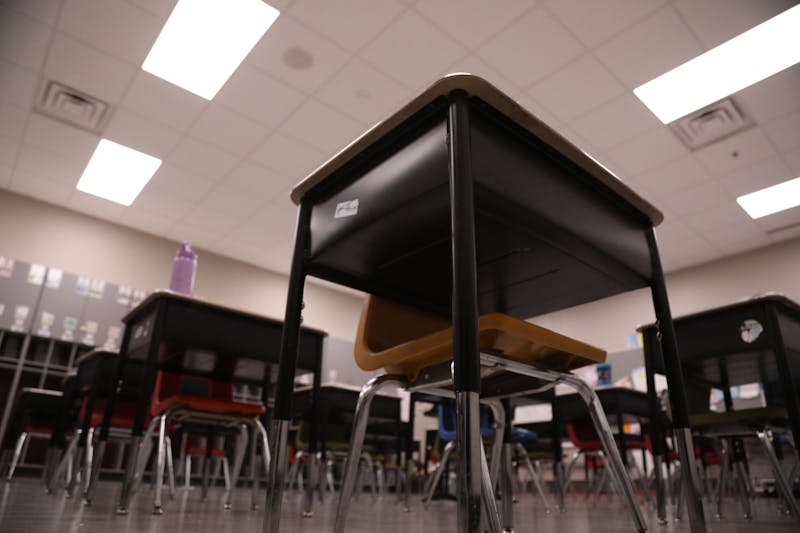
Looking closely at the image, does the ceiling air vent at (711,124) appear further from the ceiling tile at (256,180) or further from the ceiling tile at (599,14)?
the ceiling tile at (256,180)

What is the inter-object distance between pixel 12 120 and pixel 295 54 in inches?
117

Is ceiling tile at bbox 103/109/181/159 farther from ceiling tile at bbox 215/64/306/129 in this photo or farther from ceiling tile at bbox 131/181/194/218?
ceiling tile at bbox 215/64/306/129

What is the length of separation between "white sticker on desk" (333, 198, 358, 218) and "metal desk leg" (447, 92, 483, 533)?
289 millimetres

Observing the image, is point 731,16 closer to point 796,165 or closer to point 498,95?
point 796,165

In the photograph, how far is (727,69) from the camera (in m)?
3.79

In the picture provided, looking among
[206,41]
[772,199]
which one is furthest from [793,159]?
[206,41]

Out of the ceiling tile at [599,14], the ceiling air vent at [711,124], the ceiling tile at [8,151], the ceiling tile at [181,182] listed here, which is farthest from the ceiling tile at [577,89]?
the ceiling tile at [8,151]

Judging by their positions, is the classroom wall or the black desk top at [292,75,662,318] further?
the classroom wall

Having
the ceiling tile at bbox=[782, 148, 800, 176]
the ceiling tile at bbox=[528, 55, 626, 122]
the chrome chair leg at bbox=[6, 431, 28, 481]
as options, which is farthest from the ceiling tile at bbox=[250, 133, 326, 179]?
the ceiling tile at bbox=[782, 148, 800, 176]

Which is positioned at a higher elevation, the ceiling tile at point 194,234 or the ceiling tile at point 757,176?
the ceiling tile at point 757,176

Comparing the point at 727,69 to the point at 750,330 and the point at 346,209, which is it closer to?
the point at 750,330

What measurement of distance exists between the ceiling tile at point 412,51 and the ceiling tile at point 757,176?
321 centimetres

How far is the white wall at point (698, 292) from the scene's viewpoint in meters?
6.21

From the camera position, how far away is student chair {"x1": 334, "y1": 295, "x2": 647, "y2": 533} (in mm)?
939
